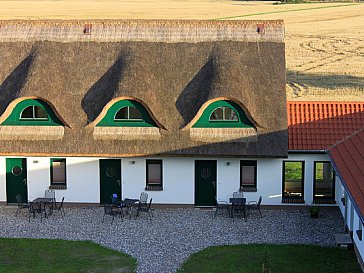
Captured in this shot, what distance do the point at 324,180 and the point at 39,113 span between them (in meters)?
11.1

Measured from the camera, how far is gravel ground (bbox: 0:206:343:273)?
23562 mm

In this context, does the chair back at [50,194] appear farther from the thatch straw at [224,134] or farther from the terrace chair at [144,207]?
the thatch straw at [224,134]

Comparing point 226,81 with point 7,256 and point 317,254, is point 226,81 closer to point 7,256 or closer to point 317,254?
point 317,254

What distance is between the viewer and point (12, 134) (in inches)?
1090

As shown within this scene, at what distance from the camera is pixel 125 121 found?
27656 mm

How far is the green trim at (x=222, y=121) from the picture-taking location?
27.2 metres

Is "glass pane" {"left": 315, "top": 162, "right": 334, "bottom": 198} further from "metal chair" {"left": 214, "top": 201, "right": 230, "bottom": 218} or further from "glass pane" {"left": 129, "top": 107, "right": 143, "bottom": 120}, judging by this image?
"glass pane" {"left": 129, "top": 107, "right": 143, "bottom": 120}

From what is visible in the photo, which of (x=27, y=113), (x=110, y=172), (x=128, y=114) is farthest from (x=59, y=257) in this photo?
(x=27, y=113)

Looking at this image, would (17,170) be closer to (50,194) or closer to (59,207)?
(50,194)

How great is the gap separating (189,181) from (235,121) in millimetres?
2807

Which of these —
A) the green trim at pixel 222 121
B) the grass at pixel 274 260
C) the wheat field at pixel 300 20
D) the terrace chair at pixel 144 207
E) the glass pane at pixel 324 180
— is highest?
the wheat field at pixel 300 20

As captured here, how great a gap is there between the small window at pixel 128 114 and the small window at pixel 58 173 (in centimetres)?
280

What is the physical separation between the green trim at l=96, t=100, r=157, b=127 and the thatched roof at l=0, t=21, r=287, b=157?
287mm

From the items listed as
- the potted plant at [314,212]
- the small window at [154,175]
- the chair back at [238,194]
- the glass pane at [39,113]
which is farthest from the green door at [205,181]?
the glass pane at [39,113]
